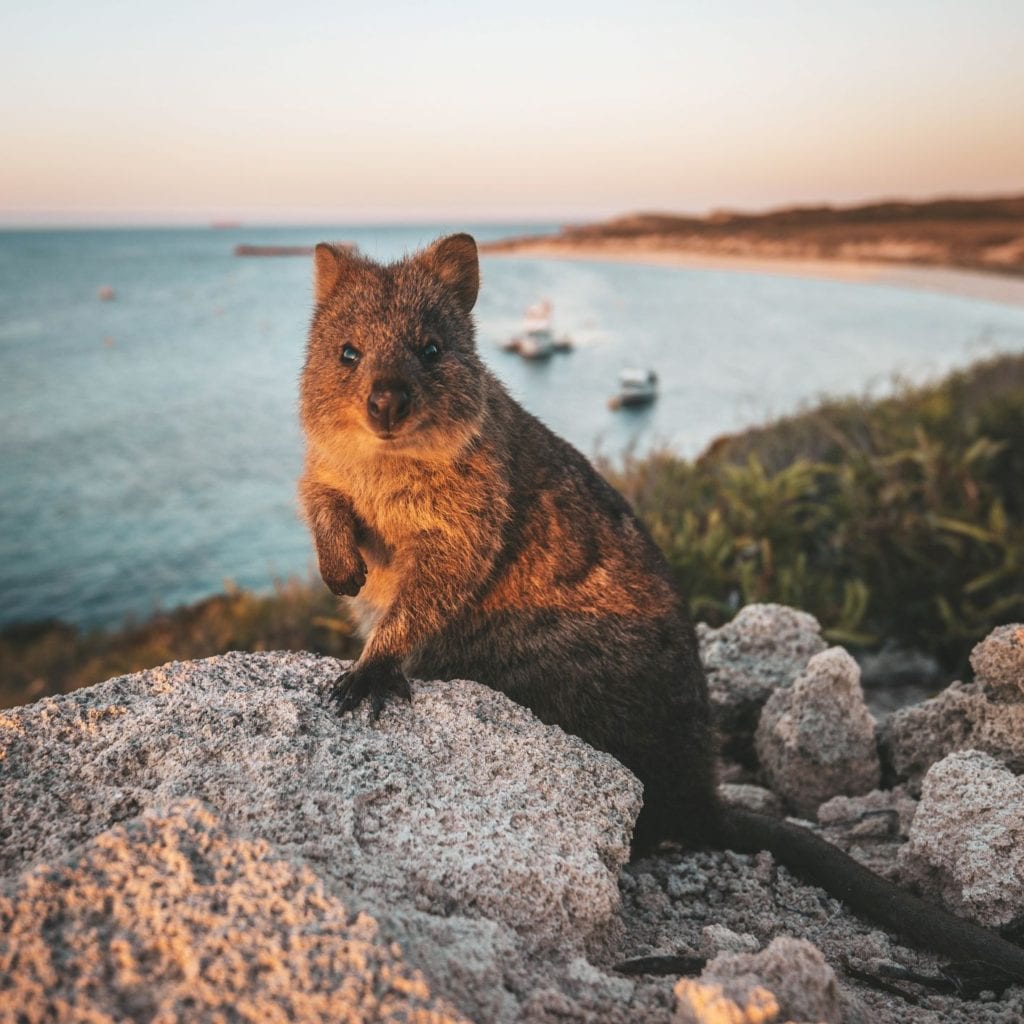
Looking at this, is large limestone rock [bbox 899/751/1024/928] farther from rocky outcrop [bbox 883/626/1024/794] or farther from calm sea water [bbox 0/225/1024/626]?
calm sea water [bbox 0/225/1024/626]

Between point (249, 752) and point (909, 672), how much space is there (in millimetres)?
5968

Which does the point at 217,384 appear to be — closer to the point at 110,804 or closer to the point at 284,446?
the point at 284,446

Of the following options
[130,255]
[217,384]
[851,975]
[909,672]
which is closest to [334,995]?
[851,975]

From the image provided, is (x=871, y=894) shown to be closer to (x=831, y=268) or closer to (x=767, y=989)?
(x=767, y=989)

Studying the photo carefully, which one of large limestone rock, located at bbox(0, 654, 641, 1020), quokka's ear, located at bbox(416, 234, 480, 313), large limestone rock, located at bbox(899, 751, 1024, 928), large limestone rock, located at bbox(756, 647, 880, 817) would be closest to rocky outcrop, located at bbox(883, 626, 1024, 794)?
large limestone rock, located at bbox(756, 647, 880, 817)

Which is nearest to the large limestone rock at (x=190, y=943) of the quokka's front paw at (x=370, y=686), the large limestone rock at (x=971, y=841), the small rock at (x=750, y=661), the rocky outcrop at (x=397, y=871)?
the rocky outcrop at (x=397, y=871)

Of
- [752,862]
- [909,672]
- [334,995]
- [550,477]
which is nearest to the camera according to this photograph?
[334,995]

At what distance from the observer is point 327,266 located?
4.55 m

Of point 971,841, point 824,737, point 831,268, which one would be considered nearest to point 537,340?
point 824,737

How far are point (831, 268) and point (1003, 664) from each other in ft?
257

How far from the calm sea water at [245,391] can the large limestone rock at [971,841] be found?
2946 millimetres

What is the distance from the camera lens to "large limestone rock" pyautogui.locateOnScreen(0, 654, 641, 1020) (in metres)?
2.34

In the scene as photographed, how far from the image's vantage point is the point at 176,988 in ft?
6.66

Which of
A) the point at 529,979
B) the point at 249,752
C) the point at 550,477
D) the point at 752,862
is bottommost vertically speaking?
the point at 752,862
